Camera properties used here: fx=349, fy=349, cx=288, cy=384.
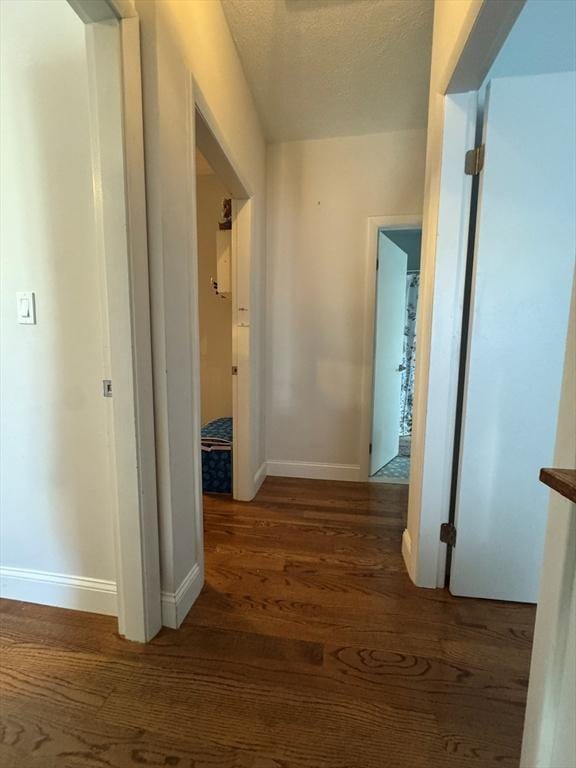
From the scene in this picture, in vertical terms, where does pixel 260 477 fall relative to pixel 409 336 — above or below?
below

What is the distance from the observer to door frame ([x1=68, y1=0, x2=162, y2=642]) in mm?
1047

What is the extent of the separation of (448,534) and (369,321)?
166 centimetres

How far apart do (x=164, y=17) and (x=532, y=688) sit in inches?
84.2

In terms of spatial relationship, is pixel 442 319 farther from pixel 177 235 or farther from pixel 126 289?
pixel 126 289

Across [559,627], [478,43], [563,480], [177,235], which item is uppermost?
[478,43]

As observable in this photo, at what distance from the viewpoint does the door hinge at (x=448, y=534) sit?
1558 mm

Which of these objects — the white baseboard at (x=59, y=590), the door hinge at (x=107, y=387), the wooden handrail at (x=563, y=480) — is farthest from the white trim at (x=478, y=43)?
the white baseboard at (x=59, y=590)

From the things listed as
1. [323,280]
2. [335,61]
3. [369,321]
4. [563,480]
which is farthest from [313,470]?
[335,61]

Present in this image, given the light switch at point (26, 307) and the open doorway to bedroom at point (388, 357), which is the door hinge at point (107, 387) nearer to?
the light switch at point (26, 307)

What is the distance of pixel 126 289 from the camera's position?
3.66 ft

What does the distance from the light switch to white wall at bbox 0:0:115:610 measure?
0.07 feet

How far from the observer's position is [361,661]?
4.07 ft

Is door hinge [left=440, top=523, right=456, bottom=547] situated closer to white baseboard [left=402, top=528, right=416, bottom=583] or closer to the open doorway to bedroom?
white baseboard [left=402, top=528, right=416, bottom=583]

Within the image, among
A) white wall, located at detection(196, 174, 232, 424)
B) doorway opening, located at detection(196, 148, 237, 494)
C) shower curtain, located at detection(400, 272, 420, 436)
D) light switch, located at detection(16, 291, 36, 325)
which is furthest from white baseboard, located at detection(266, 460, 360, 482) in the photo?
light switch, located at detection(16, 291, 36, 325)
